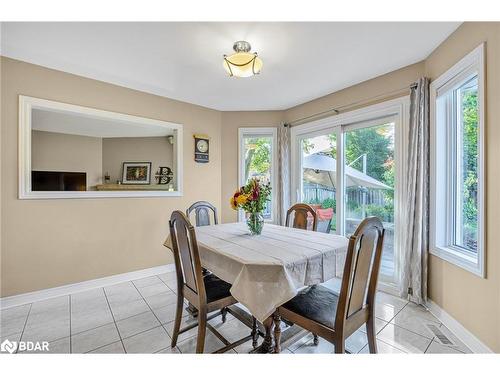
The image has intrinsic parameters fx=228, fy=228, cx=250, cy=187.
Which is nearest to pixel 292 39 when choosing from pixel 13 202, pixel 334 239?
pixel 334 239

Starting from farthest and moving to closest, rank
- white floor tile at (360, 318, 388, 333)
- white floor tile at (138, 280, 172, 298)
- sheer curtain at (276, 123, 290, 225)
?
sheer curtain at (276, 123, 290, 225) < white floor tile at (138, 280, 172, 298) < white floor tile at (360, 318, 388, 333)

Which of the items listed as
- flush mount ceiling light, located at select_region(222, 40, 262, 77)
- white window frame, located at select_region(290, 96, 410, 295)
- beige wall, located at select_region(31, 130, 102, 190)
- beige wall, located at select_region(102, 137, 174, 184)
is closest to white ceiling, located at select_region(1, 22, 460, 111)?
flush mount ceiling light, located at select_region(222, 40, 262, 77)

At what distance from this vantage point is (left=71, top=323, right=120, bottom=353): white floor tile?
1.73 m

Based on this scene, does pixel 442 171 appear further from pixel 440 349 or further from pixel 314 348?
pixel 314 348

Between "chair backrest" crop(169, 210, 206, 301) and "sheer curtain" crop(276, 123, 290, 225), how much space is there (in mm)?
2341

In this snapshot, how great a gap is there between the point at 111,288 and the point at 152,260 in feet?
1.94

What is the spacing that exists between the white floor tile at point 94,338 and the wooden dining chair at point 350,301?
1374 mm

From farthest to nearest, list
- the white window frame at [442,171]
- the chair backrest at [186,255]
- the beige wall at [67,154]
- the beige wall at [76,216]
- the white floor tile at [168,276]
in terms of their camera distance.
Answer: the beige wall at [67,154] < the white floor tile at [168,276] < the beige wall at [76,216] < the white window frame at [442,171] < the chair backrest at [186,255]

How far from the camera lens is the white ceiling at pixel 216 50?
6.14 feet

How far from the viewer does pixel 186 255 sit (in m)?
1.56

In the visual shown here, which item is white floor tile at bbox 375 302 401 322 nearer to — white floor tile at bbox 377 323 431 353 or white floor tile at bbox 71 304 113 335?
white floor tile at bbox 377 323 431 353

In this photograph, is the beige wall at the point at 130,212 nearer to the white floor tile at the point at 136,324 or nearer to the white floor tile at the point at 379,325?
the white floor tile at the point at 379,325

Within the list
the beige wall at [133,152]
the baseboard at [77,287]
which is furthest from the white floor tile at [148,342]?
the beige wall at [133,152]

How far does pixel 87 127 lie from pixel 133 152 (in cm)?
98
